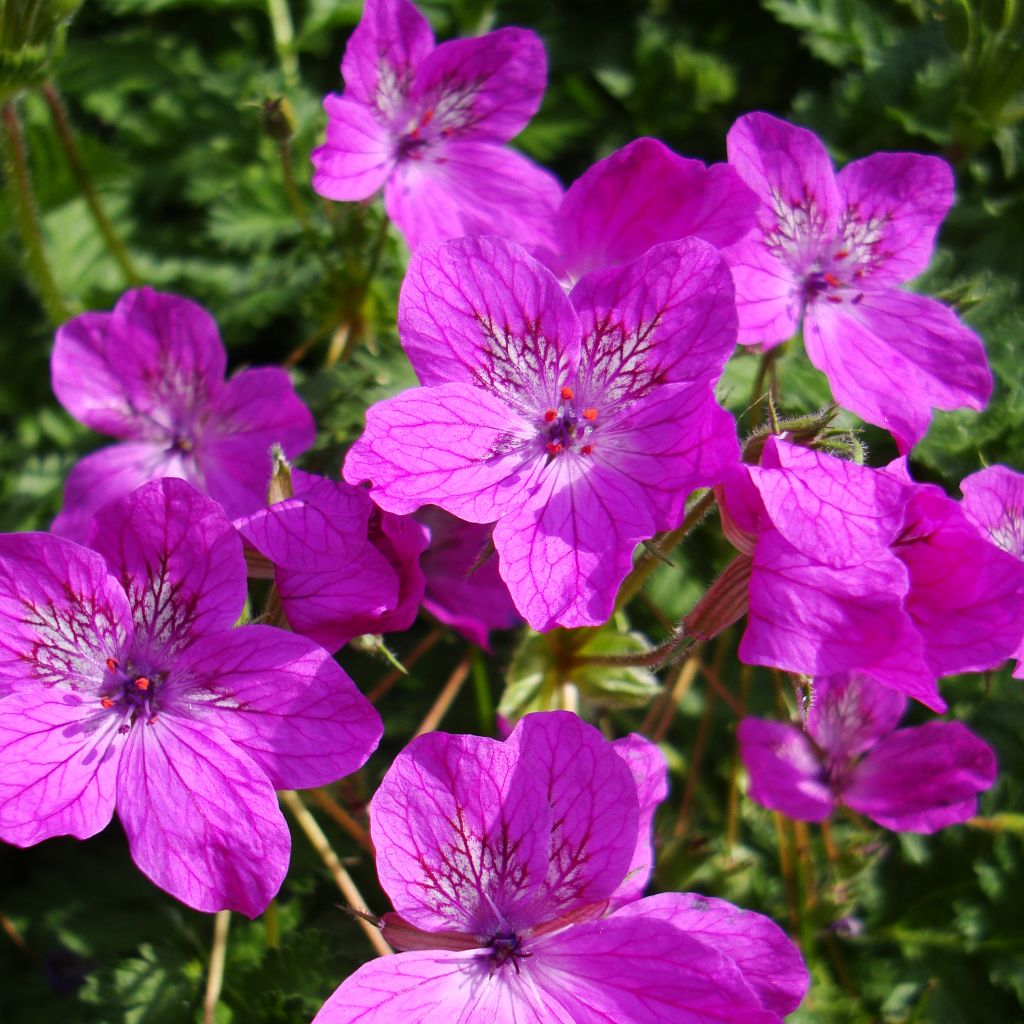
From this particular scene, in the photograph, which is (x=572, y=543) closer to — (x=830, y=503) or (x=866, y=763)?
(x=830, y=503)

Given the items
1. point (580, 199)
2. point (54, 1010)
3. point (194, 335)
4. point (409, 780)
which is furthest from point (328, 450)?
point (54, 1010)

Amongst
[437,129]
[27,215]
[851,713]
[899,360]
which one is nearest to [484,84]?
[437,129]

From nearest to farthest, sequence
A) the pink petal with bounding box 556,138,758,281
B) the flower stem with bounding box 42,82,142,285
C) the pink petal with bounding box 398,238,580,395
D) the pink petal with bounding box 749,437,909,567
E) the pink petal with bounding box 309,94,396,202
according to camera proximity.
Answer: the pink petal with bounding box 749,437,909,567 → the pink petal with bounding box 398,238,580,395 → the pink petal with bounding box 556,138,758,281 → the pink petal with bounding box 309,94,396,202 → the flower stem with bounding box 42,82,142,285

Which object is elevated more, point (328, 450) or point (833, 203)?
point (833, 203)

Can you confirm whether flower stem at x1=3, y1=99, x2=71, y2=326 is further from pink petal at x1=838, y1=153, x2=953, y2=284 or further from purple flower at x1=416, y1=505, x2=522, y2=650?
pink petal at x1=838, y1=153, x2=953, y2=284

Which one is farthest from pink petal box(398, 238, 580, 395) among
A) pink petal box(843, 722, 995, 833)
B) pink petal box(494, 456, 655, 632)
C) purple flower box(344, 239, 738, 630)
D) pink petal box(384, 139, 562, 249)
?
pink petal box(843, 722, 995, 833)

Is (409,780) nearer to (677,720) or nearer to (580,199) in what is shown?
(580,199)

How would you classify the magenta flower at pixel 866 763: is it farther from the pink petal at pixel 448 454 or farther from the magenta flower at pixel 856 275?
the pink petal at pixel 448 454
